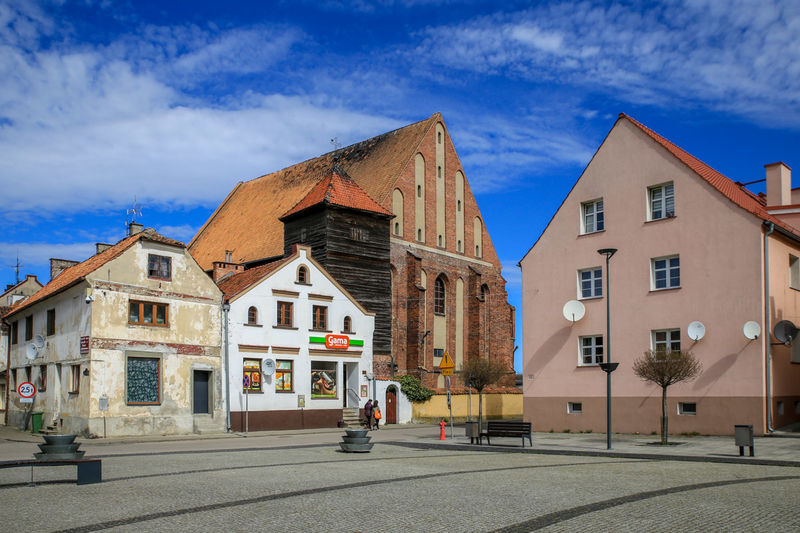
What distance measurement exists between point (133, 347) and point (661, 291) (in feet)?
68.3

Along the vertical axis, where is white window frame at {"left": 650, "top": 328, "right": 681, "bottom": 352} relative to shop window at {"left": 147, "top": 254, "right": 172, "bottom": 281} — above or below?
below

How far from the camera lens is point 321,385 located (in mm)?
38531

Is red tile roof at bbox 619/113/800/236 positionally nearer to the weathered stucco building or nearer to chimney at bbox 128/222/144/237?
the weathered stucco building

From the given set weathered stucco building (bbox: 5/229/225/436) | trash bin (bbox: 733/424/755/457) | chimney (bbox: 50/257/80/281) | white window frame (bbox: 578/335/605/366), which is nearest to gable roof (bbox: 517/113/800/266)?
white window frame (bbox: 578/335/605/366)

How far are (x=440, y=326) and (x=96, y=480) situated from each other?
40086 mm

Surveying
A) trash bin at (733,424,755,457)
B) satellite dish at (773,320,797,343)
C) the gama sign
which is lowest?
trash bin at (733,424,755,457)

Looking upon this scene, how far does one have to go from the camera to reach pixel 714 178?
29.8 m

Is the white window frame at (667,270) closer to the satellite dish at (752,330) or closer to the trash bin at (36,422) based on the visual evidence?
the satellite dish at (752,330)

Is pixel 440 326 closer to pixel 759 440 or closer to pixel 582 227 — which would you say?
pixel 582 227

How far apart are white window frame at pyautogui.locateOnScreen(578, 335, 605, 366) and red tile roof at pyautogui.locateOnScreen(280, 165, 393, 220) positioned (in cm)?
1889

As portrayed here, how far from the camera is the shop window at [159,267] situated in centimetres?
3250

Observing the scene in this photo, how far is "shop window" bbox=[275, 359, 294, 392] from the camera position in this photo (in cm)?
3653

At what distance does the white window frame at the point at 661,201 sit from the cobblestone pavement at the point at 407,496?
12.7 meters

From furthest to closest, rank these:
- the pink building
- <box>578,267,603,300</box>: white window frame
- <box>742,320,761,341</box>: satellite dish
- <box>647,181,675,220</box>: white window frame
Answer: <box>578,267,603,300</box>: white window frame → <box>647,181,675,220</box>: white window frame → the pink building → <box>742,320,761,341</box>: satellite dish
